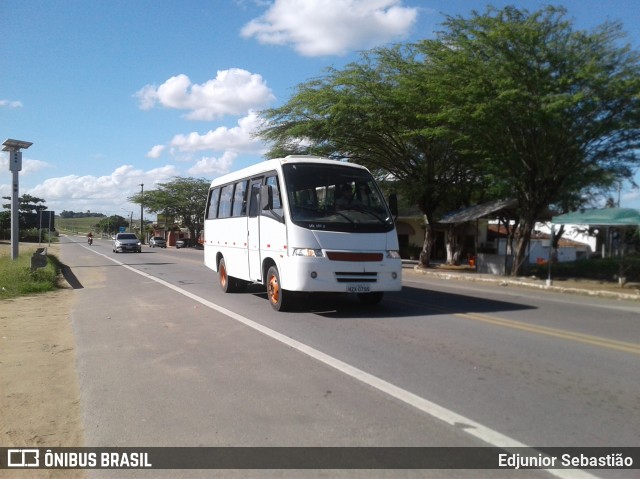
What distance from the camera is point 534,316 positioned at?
11.0m

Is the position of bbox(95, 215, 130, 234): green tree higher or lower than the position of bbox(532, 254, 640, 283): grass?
higher

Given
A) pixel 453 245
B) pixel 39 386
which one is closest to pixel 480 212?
pixel 453 245

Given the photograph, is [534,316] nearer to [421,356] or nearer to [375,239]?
[375,239]

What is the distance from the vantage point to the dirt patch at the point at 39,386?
4.76 metres

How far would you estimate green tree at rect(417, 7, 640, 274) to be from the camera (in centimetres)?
1745

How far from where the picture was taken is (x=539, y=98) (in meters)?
17.2

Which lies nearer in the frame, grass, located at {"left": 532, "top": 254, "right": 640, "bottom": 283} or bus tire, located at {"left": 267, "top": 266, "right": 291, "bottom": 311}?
bus tire, located at {"left": 267, "top": 266, "right": 291, "bottom": 311}

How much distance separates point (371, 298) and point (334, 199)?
2.58 m

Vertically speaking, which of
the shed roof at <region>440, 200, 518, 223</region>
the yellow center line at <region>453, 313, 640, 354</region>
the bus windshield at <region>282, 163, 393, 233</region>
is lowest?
the yellow center line at <region>453, 313, 640, 354</region>

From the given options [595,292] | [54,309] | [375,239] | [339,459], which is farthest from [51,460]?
[595,292]

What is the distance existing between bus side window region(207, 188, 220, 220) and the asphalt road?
463cm

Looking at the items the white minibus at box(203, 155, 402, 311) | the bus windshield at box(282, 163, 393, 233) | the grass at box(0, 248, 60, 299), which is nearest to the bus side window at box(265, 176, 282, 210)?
the white minibus at box(203, 155, 402, 311)

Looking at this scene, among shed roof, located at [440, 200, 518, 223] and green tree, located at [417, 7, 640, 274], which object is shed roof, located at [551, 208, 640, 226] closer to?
green tree, located at [417, 7, 640, 274]

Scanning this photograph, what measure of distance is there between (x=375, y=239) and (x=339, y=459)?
6569mm
